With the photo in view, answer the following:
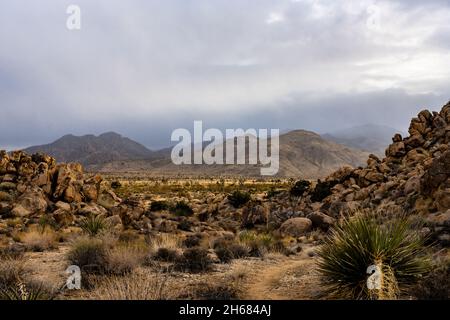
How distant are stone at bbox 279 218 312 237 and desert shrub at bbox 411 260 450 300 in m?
13.4

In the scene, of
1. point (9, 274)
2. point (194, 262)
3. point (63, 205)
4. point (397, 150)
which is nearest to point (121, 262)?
point (194, 262)

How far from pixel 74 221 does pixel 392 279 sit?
19077 millimetres

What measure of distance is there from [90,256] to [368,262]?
21.8 ft

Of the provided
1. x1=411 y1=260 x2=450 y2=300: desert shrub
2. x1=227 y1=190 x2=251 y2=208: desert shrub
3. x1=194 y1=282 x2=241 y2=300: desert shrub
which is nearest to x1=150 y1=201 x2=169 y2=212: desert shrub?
x1=227 y1=190 x2=251 y2=208: desert shrub

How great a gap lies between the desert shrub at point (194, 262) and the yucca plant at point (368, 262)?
3626 millimetres

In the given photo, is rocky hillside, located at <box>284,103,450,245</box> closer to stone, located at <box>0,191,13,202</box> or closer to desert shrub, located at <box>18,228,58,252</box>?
desert shrub, located at <box>18,228,58,252</box>

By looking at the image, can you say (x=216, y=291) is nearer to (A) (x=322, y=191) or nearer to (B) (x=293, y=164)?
(A) (x=322, y=191)

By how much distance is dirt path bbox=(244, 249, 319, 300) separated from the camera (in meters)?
8.69

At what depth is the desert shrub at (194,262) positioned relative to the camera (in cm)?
1102

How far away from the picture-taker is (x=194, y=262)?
1123 centimetres

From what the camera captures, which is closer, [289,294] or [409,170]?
[289,294]

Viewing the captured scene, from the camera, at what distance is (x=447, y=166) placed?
19016 mm
